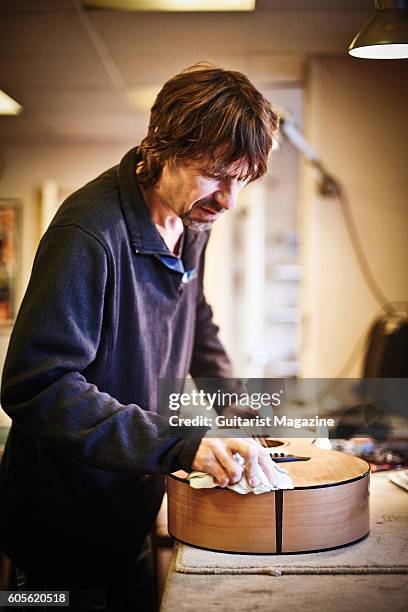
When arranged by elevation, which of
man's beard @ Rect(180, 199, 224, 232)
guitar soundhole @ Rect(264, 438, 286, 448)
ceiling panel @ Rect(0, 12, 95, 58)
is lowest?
guitar soundhole @ Rect(264, 438, 286, 448)

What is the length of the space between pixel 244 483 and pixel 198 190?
415 mm

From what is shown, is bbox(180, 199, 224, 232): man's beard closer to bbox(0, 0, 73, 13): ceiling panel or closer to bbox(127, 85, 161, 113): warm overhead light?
bbox(0, 0, 73, 13): ceiling panel

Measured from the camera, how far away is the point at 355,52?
140 centimetres

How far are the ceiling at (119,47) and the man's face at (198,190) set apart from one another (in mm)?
455

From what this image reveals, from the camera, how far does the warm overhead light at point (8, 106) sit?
64.2 inches

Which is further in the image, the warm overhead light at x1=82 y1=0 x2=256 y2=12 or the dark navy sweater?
the warm overhead light at x1=82 y1=0 x2=256 y2=12

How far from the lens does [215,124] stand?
3.55 ft

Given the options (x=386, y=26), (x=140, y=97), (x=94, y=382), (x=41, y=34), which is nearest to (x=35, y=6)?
(x=41, y=34)

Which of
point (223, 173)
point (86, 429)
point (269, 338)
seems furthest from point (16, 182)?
point (269, 338)

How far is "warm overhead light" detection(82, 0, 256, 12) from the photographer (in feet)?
5.09

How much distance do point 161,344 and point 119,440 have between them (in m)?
0.29

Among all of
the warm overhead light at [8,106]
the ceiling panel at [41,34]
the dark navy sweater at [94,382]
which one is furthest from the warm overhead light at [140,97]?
the dark navy sweater at [94,382]

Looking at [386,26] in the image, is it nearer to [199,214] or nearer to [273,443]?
[199,214]

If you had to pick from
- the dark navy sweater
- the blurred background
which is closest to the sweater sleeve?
the dark navy sweater
